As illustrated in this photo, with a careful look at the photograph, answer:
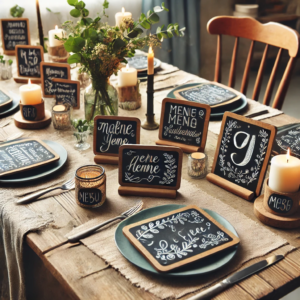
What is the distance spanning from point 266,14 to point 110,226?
387cm

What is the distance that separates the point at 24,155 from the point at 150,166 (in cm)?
41

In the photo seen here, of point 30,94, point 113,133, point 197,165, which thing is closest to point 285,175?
point 197,165

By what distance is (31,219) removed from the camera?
101 centimetres

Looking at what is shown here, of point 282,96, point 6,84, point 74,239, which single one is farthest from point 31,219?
point 282,96

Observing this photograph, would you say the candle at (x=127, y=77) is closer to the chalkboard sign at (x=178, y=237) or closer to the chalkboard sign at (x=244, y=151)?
the chalkboard sign at (x=244, y=151)

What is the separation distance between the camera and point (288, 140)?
132cm

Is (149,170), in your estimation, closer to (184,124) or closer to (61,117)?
(184,124)

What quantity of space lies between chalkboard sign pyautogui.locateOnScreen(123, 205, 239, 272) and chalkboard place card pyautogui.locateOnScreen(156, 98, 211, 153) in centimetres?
35

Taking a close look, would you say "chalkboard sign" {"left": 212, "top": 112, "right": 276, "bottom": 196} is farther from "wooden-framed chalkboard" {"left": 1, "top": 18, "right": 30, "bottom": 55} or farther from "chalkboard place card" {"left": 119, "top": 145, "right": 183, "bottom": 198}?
"wooden-framed chalkboard" {"left": 1, "top": 18, "right": 30, "bottom": 55}

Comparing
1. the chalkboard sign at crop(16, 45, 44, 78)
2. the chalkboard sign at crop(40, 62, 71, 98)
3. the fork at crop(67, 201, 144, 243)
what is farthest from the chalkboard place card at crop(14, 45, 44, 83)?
the fork at crop(67, 201, 144, 243)

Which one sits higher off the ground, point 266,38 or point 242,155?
point 266,38

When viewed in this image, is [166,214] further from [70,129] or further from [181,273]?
[70,129]

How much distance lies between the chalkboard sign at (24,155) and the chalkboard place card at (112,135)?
136 mm

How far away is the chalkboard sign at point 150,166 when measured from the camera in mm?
1091
